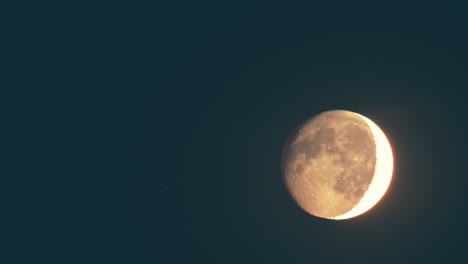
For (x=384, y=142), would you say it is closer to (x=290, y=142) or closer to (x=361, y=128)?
(x=361, y=128)

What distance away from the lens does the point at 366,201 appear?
6.12 m

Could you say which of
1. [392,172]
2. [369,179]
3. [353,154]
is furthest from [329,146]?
[392,172]

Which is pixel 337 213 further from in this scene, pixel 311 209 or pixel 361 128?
pixel 361 128

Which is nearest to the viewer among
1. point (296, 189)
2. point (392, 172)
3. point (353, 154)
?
point (353, 154)

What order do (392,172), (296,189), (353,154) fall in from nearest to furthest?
1. (353,154)
2. (296,189)
3. (392,172)

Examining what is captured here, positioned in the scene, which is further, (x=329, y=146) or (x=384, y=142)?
(x=384, y=142)

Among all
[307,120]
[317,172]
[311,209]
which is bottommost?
[311,209]

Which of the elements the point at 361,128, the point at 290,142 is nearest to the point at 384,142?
the point at 361,128

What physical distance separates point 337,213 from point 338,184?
0.49 m

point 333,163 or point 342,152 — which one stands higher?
point 342,152

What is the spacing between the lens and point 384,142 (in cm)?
636

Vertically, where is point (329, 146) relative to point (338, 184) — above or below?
above

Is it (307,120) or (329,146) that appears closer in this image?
(329,146)

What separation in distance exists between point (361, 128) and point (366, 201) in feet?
3.71
